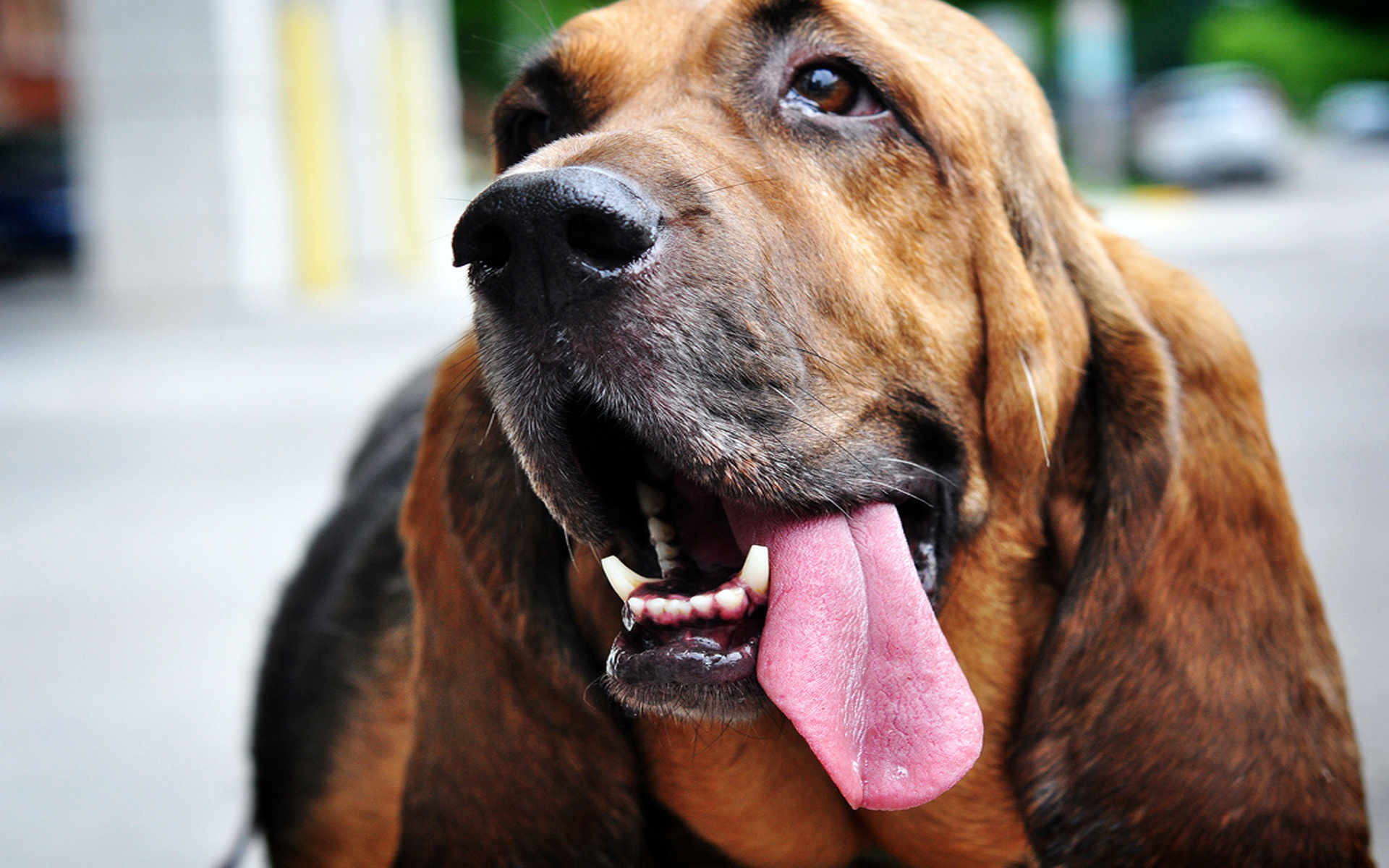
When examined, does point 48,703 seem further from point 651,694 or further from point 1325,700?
point 1325,700

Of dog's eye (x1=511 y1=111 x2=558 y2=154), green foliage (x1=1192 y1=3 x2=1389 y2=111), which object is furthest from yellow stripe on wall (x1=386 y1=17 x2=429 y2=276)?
green foliage (x1=1192 y1=3 x2=1389 y2=111)

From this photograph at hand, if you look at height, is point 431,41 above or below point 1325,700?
below

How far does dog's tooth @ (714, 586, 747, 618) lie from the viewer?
1.69 m

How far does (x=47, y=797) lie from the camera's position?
135 inches

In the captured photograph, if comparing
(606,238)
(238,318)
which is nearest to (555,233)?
(606,238)

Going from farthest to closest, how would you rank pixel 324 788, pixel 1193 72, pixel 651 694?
pixel 1193 72 < pixel 324 788 < pixel 651 694

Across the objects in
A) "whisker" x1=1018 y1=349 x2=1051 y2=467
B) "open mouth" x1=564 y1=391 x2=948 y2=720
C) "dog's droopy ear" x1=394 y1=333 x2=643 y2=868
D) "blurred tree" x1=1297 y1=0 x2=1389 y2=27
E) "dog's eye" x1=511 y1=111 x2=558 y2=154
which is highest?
"dog's eye" x1=511 y1=111 x2=558 y2=154

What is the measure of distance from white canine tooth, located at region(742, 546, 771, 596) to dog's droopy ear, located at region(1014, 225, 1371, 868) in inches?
20.4

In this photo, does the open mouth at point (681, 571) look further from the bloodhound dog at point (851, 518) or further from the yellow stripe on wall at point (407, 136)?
the yellow stripe on wall at point (407, 136)

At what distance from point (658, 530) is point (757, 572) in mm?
226

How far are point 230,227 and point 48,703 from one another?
931 centimetres

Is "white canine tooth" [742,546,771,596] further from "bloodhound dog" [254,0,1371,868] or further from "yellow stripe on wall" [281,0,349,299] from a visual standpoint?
"yellow stripe on wall" [281,0,349,299]

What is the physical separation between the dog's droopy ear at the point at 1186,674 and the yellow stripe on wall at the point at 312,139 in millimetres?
13560

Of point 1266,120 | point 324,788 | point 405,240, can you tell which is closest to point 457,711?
point 324,788
